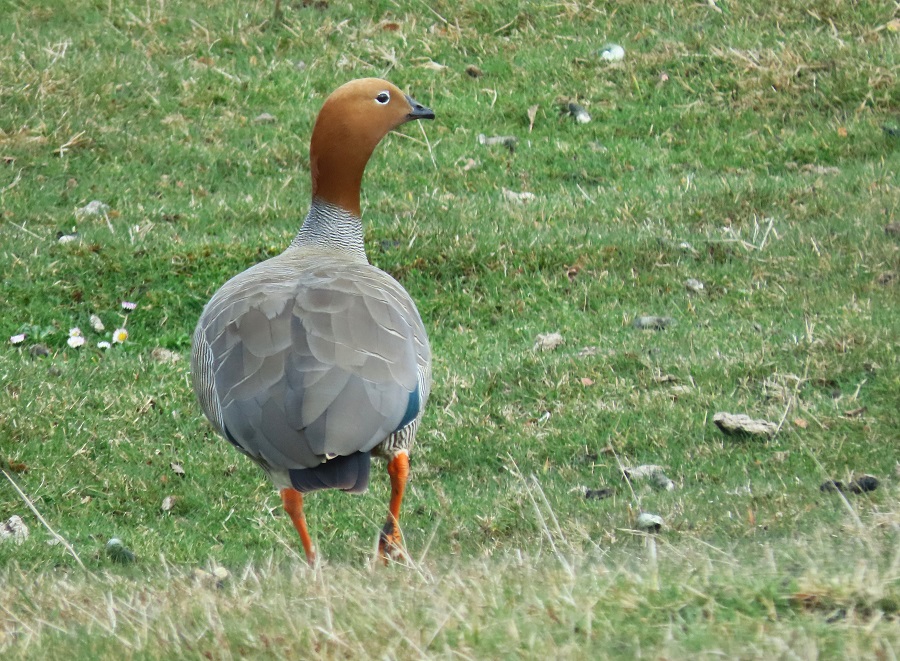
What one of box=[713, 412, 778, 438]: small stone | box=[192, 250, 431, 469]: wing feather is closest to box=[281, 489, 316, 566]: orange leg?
box=[192, 250, 431, 469]: wing feather

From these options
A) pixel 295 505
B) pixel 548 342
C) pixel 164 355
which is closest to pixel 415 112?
pixel 548 342

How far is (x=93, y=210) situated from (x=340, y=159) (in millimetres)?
3837

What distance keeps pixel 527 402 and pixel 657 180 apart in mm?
3750

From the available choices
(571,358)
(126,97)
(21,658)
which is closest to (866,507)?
(571,358)

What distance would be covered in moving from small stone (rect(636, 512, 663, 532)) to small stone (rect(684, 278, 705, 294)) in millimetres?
3435

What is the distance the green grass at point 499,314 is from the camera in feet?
11.7

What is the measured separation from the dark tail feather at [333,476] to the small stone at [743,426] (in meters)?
2.47

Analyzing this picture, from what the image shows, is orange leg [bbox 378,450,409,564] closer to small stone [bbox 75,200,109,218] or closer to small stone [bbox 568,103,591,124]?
small stone [bbox 75,200,109,218]

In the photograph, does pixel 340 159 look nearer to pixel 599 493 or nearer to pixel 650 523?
pixel 599 493

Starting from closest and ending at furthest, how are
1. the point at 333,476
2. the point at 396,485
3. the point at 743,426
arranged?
the point at 333,476, the point at 396,485, the point at 743,426

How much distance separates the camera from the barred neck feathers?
6.82m

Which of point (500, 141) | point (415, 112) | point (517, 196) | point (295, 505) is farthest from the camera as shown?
point (500, 141)

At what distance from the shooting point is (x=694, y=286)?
867 centimetres

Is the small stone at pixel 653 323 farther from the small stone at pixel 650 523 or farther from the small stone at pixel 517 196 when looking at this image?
the small stone at pixel 650 523
